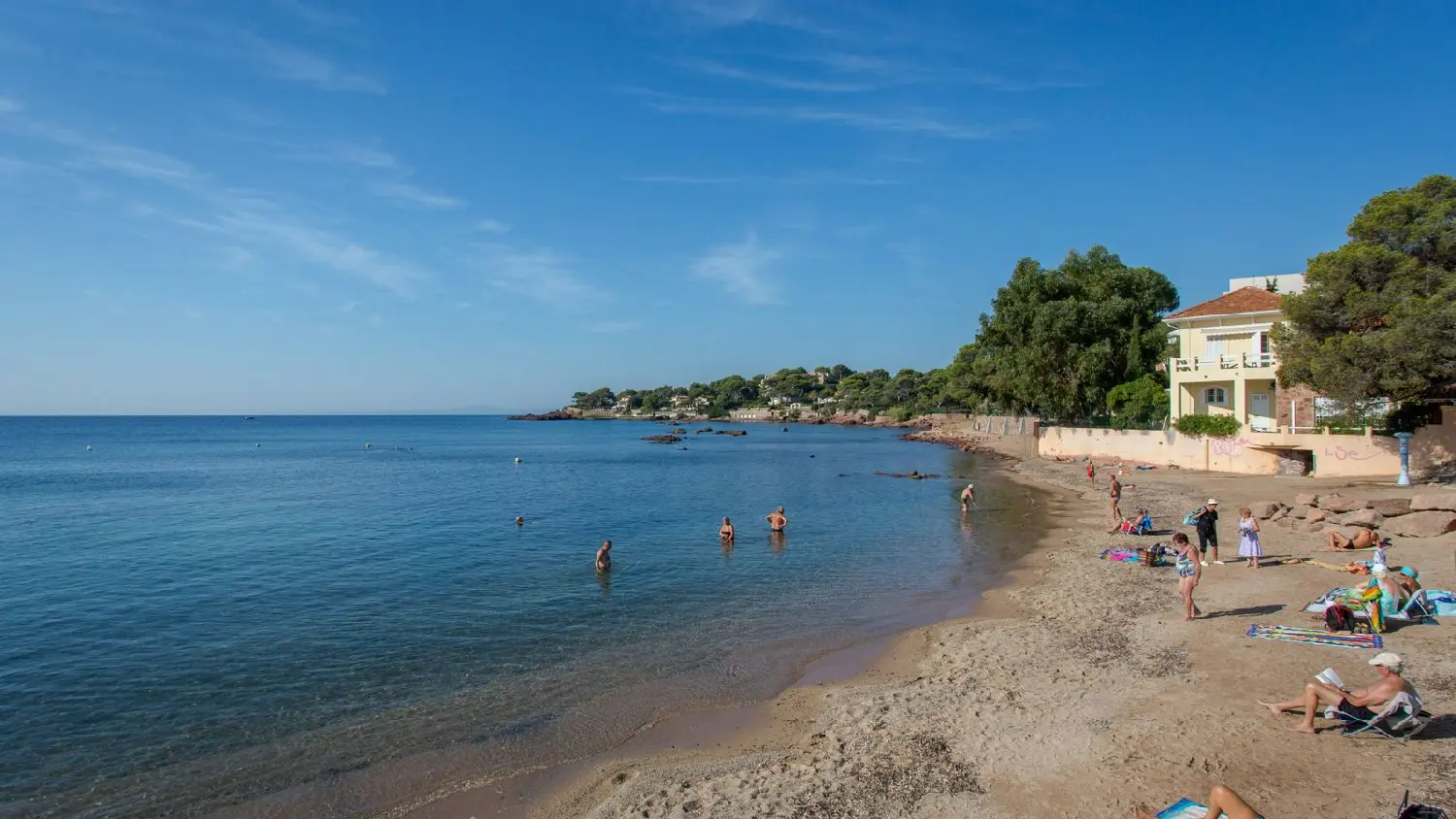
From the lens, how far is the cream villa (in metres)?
36.5

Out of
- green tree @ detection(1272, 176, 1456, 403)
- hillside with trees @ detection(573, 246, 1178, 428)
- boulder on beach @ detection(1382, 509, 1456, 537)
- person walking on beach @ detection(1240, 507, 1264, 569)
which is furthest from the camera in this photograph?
hillside with trees @ detection(573, 246, 1178, 428)

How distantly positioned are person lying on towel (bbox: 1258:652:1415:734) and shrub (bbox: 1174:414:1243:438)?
32.4m

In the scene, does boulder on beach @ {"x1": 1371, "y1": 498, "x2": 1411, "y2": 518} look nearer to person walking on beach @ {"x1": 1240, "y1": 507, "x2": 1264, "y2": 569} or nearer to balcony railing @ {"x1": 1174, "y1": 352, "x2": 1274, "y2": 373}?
→ person walking on beach @ {"x1": 1240, "y1": 507, "x2": 1264, "y2": 569}

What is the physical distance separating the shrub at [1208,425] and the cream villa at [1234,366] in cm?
55

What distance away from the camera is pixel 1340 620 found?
1239cm

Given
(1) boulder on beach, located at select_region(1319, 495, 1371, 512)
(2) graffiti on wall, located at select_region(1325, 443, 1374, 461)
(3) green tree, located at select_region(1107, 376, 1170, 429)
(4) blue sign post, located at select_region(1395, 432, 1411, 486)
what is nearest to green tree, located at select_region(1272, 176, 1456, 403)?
(4) blue sign post, located at select_region(1395, 432, 1411, 486)

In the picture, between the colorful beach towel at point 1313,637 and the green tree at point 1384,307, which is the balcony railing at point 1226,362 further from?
the colorful beach towel at point 1313,637

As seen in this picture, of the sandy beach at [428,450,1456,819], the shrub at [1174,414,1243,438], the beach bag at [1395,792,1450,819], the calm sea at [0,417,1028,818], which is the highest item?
the shrub at [1174,414,1243,438]

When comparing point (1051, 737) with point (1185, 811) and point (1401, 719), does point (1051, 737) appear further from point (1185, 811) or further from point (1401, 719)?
point (1401, 719)

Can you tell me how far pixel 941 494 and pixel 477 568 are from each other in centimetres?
2496

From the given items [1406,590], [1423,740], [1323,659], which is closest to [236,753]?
[1423,740]

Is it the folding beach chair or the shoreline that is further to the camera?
the shoreline

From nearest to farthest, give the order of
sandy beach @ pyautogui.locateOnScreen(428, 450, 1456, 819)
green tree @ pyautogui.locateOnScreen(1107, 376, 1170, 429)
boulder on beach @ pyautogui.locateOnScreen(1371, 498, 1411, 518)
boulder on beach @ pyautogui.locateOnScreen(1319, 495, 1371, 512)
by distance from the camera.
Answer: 1. sandy beach @ pyautogui.locateOnScreen(428, 450, 1456, 819)
2. boulder on beach @ pyautogui.locateOnScreen(1371, 498, 1411, 518)
3. boulder on beach @ pyautogui.locateOnScreen(1319, 495, 1371, 512)
4. green tree @ pyautogui.locateOnScreen(1107, 376, 1170, 429)

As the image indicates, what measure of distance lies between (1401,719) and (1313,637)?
4052 mm
